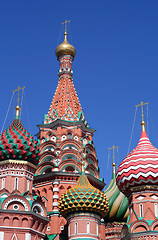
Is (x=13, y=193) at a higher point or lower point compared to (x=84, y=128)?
lower

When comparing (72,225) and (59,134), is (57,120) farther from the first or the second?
(72,225)

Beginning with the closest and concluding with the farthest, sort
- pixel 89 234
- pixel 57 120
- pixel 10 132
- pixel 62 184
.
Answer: pixel 89 234 < pixel 10 132 < pixel 62 184 < pixel 57 120

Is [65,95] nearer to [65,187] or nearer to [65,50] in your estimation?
[65,50]

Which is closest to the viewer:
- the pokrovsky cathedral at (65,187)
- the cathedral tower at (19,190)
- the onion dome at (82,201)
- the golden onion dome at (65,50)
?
the cathedral tower at (19,190)

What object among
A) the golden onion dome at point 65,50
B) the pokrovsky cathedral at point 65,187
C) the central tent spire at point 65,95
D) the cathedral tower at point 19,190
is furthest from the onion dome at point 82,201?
the golden onion dome at point 65,50

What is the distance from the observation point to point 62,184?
29266mm

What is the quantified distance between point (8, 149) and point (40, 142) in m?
5.76

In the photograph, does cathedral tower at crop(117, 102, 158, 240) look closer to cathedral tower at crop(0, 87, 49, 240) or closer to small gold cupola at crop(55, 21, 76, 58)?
cathedral tower at crop(0, 87, 49, 240)

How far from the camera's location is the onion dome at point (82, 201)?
2522 cm

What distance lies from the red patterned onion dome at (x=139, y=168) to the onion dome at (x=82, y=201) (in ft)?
4.12

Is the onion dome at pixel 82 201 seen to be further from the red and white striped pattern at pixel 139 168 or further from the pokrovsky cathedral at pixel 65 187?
the red and white striped pattern at pixel 139 168

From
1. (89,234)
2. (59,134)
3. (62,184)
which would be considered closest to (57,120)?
(59,134)

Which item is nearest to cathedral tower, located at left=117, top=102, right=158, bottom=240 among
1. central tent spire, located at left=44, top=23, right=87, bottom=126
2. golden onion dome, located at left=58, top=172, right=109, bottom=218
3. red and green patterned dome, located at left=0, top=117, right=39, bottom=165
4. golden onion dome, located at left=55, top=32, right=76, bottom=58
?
golden onion dome, located at left=58, top=172, right=109, bottom=218

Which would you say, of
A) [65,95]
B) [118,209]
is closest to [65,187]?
[118,209]
